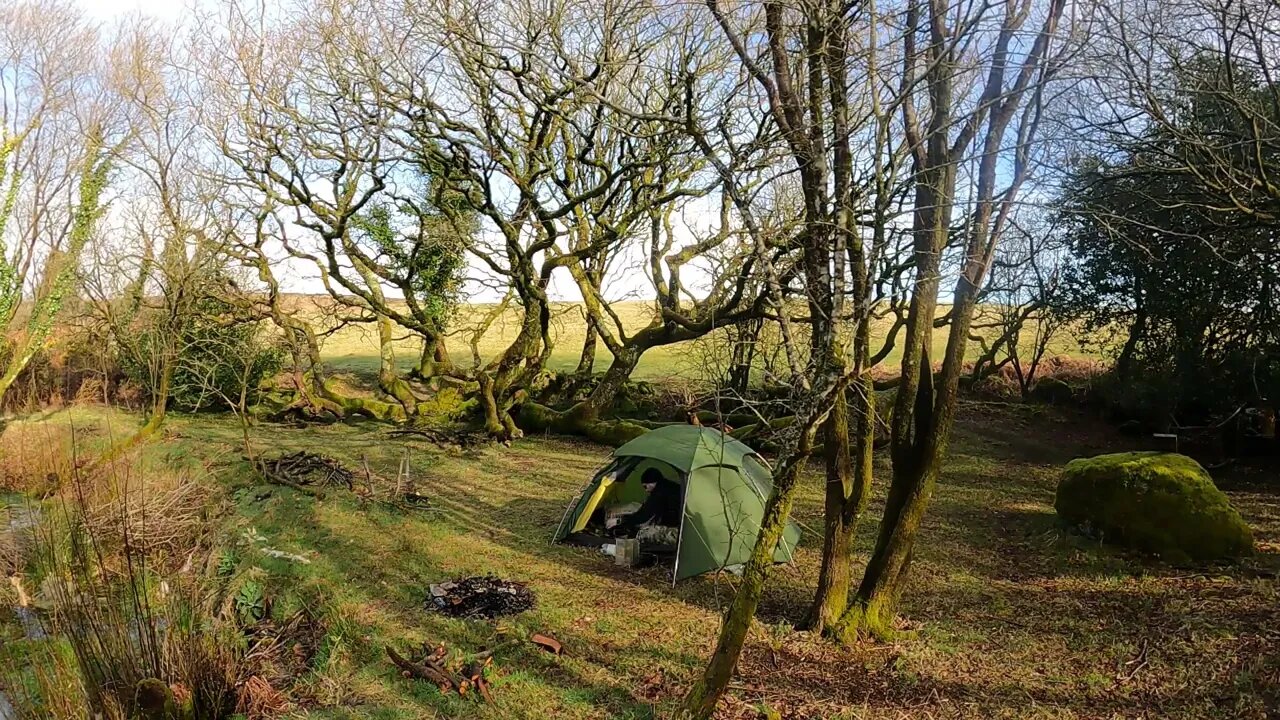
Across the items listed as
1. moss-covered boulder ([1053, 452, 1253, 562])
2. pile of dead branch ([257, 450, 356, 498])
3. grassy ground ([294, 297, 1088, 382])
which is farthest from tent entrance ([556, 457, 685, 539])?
moss-covered boulder ([1053, 452, 1253, 562])

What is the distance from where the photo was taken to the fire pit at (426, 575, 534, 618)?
6957mm

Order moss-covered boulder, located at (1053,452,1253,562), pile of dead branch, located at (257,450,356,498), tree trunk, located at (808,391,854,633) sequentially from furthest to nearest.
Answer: pile of dead branch, located at (257,450,356,498), moss-covered boulder, located at (1053,452,1253,562), tree trunk, located at (808,391,854,633)

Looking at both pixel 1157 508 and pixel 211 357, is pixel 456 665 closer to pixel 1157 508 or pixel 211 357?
pixel 1157 508

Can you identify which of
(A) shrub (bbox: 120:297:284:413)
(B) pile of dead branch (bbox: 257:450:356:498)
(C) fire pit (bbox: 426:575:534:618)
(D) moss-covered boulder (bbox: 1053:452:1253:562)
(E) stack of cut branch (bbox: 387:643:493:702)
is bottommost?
(E) stack of cut branch (bbox: 387:643:493:702)

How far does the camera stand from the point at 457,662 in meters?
5.96

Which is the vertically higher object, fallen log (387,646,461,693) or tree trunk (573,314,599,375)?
tree trunk (573,314,599,375)

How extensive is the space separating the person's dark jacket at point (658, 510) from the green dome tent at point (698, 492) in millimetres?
174

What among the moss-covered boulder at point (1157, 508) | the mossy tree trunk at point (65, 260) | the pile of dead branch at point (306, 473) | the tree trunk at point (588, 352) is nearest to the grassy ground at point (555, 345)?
the tree trunk at point (588, 352)

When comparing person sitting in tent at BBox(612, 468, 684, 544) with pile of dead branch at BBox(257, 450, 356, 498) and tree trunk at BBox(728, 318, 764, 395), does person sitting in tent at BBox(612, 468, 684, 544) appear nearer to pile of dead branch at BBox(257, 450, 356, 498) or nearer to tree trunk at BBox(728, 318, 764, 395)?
tree trunk at BBox(728, 318, 764, 395)

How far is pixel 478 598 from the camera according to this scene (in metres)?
7.16

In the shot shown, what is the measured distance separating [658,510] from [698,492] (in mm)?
1054

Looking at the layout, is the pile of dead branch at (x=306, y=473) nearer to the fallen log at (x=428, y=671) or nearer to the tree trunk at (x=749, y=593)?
the fallen log at (x=428, y=671)

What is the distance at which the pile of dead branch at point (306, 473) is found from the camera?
437 inches

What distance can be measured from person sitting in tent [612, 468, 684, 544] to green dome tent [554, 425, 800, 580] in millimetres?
191
